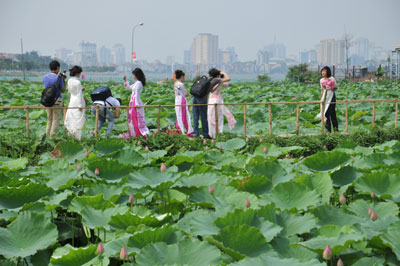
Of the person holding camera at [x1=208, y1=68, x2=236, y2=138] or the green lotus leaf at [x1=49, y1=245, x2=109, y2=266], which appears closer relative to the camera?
the green lotus leaf at [x1=49, y1=245, x2=109, y2=266]

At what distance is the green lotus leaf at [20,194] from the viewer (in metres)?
2.40

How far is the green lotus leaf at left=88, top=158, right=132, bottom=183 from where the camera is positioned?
282 cm

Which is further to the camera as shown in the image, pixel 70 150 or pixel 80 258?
pixel 70 150

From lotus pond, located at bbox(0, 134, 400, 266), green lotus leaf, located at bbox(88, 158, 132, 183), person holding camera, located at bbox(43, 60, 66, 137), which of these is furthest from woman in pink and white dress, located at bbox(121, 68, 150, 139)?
green lotus leaf, located at bbox(88, 158, 132, 183)

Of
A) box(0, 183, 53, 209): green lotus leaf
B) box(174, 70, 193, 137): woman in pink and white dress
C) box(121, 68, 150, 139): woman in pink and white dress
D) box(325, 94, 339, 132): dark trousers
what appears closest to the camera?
box(0, 183, 53, 209): green lotus leaf

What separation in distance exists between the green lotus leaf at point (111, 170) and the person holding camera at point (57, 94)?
3.26m

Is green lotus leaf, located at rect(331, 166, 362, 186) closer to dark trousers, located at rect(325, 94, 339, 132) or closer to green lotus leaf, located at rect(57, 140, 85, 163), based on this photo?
green lotus leaf, located at rect(57, 140, 85, 163)

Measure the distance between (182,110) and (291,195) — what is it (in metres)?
4.45

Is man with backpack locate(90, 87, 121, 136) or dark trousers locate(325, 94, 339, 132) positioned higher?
man with backpack locate(90, 87, 121, 136)

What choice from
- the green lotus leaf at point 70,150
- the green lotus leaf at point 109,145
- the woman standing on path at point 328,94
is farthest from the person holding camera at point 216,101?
the green lotus leaf at point 70,150

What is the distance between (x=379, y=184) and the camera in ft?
8.05

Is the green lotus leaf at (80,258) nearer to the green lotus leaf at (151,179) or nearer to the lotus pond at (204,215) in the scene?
the lotus pond at (204,215)

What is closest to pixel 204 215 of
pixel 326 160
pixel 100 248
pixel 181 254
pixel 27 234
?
pixel 181 254

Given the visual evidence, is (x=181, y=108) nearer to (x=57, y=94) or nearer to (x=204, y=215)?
(x=57, y=94)
